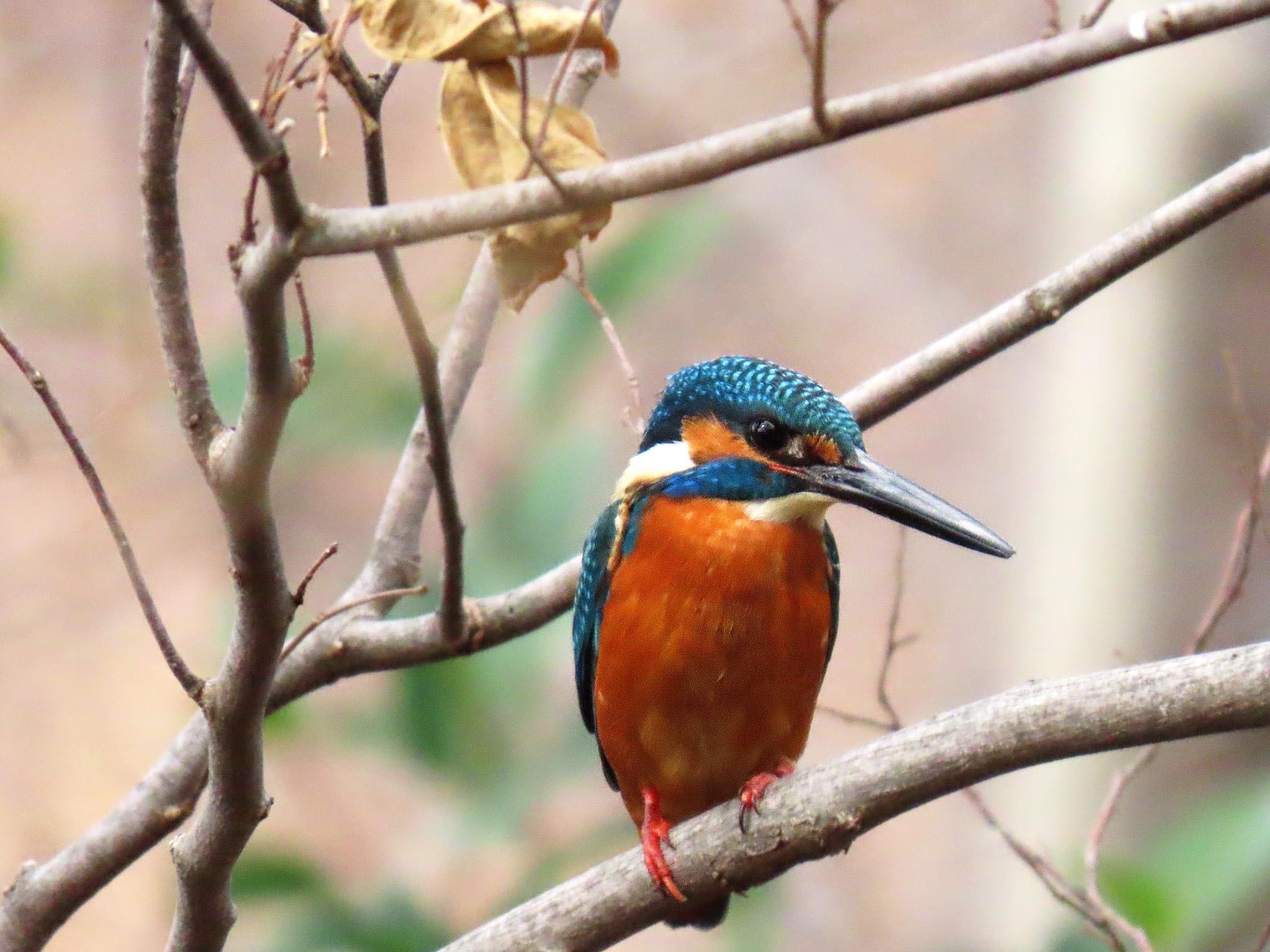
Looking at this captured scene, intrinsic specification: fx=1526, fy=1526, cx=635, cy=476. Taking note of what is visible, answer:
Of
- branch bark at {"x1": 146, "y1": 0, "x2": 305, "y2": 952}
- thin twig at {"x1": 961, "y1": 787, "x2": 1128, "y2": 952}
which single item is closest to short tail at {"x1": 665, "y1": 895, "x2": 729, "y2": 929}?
thin twig at {"x1": 961, "y1": 787, "x2": 1128, "y2": 952}

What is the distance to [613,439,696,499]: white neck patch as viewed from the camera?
6.74 feet

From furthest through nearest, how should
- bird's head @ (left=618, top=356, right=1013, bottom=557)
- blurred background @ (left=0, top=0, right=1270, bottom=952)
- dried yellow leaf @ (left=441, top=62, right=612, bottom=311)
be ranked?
blurred background @ (left=0, top=0, right=1270, bottom=952) < bird's head @ (left=618, top=356, right=1013, bottom=557) < dried yellow leaf @ (left=441, top=62, right=612, bottom=311)

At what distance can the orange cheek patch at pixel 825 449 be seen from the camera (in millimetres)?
1873

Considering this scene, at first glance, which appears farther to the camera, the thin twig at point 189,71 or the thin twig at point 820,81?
the thin twig at point 189,71

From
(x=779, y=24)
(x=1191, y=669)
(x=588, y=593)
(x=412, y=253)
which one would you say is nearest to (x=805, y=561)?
(x=588, y=593)

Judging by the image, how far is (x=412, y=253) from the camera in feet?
16.0

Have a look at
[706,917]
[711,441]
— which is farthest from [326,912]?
[711,441]

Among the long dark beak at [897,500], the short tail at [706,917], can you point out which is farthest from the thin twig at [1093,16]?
the short tail at [706,917]

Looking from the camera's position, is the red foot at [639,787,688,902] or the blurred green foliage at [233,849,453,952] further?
the blurred green foliage at [233,849,453,952]

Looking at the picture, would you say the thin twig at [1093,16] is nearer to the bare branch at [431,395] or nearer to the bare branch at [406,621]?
the bare branch at [406,621]

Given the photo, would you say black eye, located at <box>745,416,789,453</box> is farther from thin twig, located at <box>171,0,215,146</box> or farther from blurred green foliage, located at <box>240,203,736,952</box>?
blurred green foliage, located at <box>240,203,736,952</box>

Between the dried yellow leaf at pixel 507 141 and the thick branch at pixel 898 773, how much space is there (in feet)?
1.92

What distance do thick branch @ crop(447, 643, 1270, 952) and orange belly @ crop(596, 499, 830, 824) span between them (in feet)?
0.85

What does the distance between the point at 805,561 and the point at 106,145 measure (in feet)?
13.8
